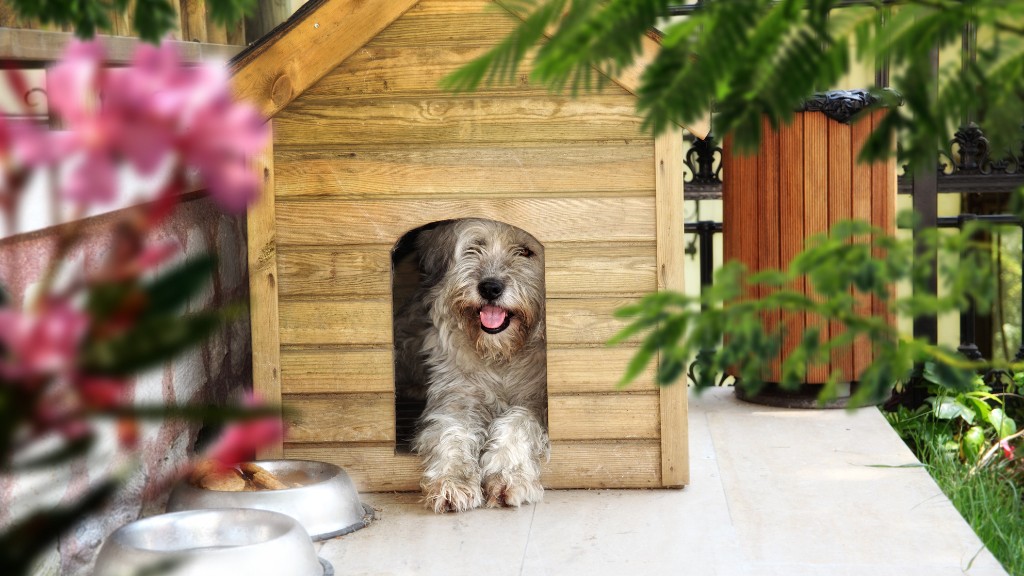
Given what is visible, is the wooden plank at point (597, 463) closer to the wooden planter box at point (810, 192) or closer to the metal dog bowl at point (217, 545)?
the metal dog bowl at point (217, 545)

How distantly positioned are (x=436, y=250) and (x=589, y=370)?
814mm

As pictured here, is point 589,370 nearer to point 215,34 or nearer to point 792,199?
point 792,199

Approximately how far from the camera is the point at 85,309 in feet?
2.21

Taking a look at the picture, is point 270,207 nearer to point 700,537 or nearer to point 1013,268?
point 700,537

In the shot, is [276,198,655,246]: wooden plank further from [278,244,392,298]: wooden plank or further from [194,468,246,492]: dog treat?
[194,468,246,492]: dog treat

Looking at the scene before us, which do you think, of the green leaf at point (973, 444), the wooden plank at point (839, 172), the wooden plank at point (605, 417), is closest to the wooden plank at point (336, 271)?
the wooden plank at point (605, 417)

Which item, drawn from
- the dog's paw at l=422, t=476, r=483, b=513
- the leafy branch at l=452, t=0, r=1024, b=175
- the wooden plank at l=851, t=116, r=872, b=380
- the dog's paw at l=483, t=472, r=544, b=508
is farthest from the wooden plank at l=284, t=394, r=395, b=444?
the leafy branch at l=452, t=0, r=1024, b=175

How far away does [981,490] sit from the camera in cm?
406

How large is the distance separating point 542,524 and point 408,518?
0.42m

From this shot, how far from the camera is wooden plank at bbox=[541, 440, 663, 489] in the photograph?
3734 mm

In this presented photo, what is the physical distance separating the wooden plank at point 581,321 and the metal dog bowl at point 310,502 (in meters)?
0.81

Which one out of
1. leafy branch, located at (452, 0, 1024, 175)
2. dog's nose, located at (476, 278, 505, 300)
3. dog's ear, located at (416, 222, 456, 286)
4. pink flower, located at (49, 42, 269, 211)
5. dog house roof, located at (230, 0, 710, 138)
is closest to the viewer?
pink flower, located at (49, 42, 269, 211)

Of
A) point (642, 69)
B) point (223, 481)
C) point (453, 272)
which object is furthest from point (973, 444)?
point (223, 481)

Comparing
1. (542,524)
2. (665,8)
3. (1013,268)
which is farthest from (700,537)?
(1013,268)
